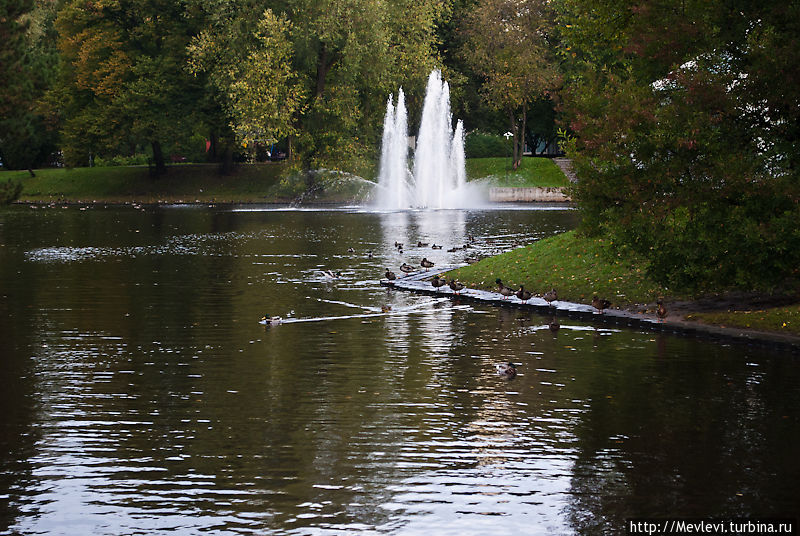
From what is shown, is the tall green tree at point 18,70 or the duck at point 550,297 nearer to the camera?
the duck at point 550,297

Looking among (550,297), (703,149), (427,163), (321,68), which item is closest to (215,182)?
(321,68)

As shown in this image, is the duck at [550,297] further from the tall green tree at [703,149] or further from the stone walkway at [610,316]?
the tall green tree at [703,149]

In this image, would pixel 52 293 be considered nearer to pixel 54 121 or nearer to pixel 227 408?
pixel 227 408

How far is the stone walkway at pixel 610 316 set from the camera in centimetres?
2239

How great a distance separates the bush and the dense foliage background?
57 cm

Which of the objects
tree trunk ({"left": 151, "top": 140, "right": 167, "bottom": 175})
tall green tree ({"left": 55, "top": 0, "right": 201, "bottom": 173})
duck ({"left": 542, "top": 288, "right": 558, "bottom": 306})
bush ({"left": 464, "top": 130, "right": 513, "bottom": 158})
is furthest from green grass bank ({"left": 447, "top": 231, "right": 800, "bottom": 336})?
bush ({"left": 464, "top": 130, "right": 513, "bottom": 158})

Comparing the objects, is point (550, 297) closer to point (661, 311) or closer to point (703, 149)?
point (661, 311)

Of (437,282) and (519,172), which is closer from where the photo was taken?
(437,282)

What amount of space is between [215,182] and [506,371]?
77.0m

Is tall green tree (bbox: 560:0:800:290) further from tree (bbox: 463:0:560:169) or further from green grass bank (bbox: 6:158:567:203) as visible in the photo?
tree (bbox: 463:0:560:169)

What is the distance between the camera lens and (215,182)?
92875 millimetres

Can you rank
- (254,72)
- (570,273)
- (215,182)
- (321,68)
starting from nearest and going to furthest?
(570,273)
(254,72)
(321,68)
(215,182)

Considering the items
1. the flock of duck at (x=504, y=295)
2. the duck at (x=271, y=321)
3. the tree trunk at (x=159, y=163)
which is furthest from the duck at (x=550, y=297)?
the tree trunk at (x=159, y=163)

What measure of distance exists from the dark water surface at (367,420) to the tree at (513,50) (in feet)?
210
